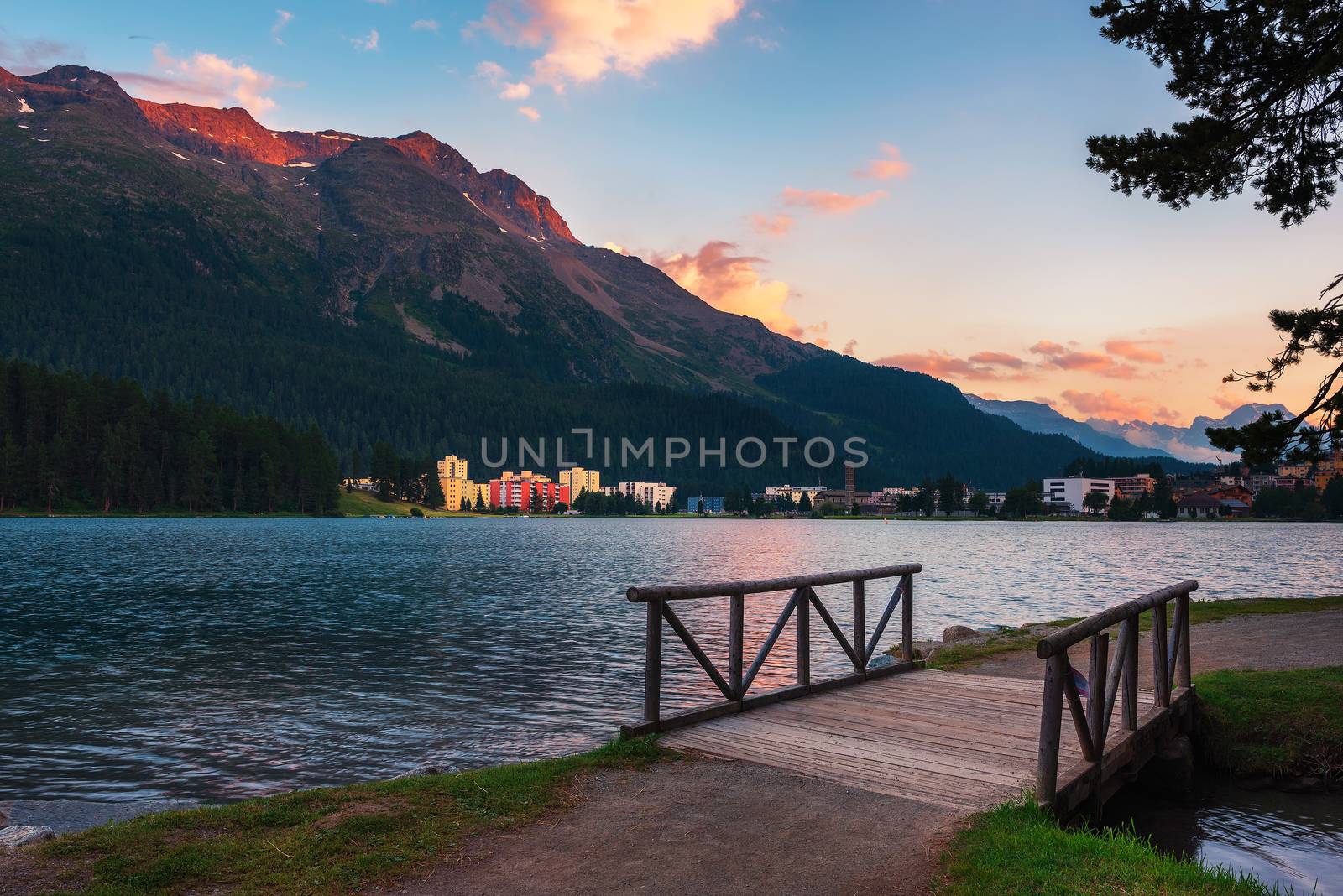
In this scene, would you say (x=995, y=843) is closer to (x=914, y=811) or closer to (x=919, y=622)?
(x=914, y=811)

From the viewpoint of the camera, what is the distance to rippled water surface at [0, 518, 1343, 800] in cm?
1847

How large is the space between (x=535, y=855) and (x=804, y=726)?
602 centimetres

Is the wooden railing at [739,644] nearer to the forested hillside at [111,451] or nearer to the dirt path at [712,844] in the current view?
the dirt path at [712,844]

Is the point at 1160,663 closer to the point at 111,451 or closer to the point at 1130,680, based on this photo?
the point at 1130,680

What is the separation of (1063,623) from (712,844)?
2951 cm

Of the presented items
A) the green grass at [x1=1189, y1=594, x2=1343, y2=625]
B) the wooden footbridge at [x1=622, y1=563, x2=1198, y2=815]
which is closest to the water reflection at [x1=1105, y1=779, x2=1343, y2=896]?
the wooden footbridge at [x1=622, y1=563, x2=1198, y2=815]

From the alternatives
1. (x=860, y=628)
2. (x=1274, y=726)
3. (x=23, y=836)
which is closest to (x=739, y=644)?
(x=860, y=628)

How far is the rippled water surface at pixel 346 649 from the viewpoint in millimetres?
18469

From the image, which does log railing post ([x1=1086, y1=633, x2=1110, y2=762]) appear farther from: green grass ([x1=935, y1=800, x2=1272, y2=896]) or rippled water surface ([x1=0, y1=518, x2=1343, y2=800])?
rippled water surface ([x1=0, y1=518, x2=1343, y2=800])

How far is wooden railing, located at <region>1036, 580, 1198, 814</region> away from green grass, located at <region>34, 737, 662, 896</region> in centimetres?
526

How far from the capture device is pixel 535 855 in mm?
8844

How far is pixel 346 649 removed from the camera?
33188mm

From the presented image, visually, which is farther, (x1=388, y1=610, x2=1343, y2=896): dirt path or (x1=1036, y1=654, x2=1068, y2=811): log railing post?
(x1=1036, y1=654, x2=1068, y2=811): log railing post

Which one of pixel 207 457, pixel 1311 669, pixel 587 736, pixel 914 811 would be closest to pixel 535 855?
pixel 914 811
